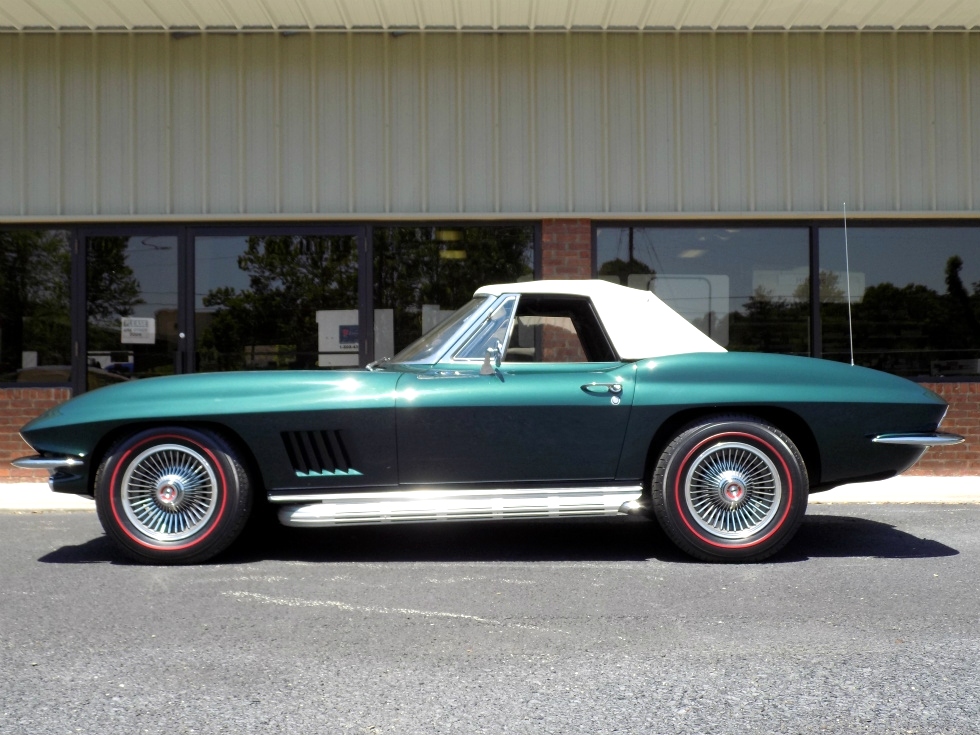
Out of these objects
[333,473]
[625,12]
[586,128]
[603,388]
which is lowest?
[333,473]

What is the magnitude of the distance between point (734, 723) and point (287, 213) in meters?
7.56

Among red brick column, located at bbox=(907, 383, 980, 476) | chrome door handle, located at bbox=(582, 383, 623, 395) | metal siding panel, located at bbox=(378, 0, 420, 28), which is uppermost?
metal siding panel, located at bbox=(378, 0, 420, 28)

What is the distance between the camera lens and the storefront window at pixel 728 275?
9.72 metres

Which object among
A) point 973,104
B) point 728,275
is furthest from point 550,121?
point 973,104

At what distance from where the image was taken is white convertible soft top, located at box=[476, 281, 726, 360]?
577 cm

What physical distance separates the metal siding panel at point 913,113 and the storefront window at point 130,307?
6.94 meters

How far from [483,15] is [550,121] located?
1.16 metres

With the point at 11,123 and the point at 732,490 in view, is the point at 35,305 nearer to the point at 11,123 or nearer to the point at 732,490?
the point at 11,123

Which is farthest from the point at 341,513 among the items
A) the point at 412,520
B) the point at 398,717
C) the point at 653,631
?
the point at 398,717

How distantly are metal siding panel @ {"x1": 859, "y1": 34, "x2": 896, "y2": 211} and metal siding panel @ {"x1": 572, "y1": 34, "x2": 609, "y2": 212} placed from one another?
8.11 ft

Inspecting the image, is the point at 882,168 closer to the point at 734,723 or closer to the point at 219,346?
the point at 219,346

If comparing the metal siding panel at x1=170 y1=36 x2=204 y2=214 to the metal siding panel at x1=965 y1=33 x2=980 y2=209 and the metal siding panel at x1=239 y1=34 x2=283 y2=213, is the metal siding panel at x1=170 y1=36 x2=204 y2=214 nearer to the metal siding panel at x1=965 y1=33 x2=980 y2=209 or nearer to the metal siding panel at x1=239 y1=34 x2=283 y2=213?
the metal siding panel at x1=239 y1=34 x2=283 y2=213

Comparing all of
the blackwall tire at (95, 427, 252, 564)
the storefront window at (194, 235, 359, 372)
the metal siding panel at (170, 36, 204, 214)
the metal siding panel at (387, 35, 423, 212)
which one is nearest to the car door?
the blackwall tire at (95, 427, 252, 564)

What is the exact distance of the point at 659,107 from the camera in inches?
386
